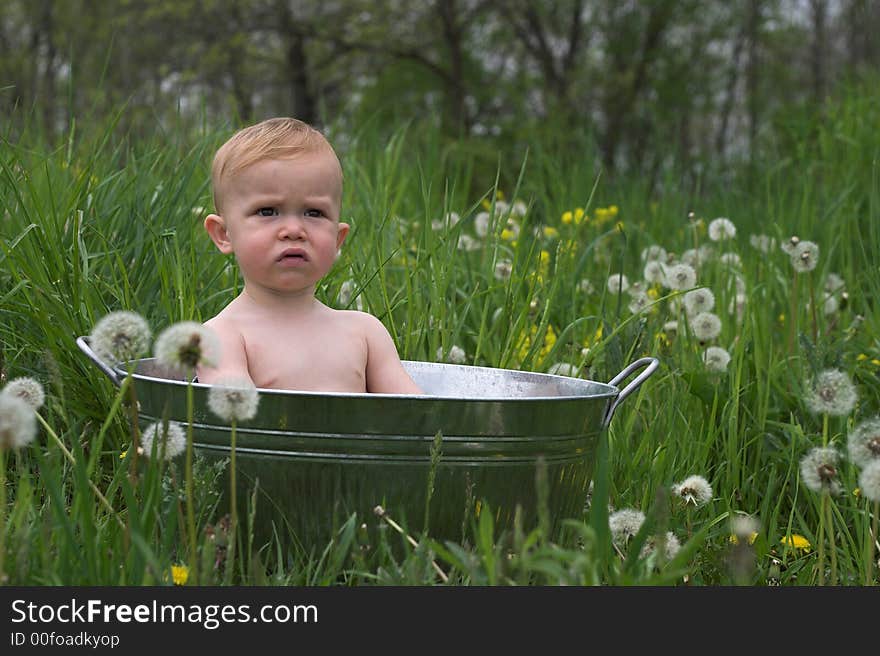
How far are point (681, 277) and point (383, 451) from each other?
4.87 ft

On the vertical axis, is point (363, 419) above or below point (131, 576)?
above

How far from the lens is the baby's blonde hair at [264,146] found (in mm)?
2074

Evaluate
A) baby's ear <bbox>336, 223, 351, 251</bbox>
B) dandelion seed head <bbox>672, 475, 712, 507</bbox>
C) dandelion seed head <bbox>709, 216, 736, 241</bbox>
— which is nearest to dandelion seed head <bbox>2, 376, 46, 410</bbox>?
baby's ear <bbox>336, 223, 351, 251</bbox>

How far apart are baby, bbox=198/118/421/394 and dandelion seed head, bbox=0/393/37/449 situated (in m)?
0.77

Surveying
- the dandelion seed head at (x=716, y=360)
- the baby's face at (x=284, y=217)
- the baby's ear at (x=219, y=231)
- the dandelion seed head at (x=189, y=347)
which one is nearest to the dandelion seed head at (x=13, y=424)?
the dandelion seed head at (x=189, y=347)

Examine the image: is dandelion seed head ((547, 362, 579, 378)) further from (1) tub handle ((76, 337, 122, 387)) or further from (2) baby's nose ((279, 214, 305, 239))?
(1) tub handle ((76, 337, 122, 387))

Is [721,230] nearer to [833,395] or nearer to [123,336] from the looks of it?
[833,395]

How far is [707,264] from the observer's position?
3.65 meters

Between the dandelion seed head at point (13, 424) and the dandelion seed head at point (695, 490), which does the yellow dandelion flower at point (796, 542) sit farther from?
the dandelion seed head at point (13, 424)

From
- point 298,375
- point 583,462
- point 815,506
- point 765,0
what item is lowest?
point 815,506

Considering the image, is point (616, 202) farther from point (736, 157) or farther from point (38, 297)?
point (38, 297)

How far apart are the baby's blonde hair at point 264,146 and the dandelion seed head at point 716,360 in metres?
1.13
